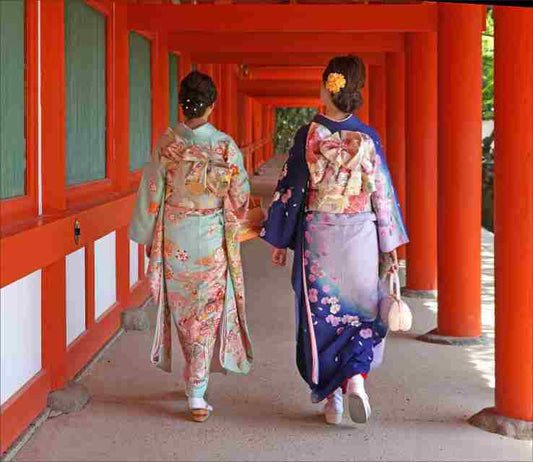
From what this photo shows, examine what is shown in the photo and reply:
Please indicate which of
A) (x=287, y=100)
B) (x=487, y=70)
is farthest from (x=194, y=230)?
(x=287, y=100)

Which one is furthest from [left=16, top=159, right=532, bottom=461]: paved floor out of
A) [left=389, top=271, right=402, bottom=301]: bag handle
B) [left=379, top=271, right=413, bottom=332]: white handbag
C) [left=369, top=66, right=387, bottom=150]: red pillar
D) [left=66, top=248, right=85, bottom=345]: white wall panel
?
[left=369, top=66, right=387, bottom=150]: red pillar

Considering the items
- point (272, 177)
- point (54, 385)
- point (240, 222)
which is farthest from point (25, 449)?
point (272, 177)

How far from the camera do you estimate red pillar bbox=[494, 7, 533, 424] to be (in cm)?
424

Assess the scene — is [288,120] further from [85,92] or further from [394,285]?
[394,285]

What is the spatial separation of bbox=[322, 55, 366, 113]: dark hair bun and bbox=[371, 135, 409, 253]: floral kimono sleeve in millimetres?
201

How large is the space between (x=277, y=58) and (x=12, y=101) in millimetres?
8349

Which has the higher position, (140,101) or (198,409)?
(140,101)

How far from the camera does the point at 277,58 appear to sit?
40.2 feet

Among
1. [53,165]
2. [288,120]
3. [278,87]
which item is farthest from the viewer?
[288,120]

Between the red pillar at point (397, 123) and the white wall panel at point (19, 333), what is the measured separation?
6.11 metres

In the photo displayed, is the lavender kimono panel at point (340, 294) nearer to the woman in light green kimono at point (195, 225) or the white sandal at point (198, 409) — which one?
the woman in light green kimono at point (195, 225)

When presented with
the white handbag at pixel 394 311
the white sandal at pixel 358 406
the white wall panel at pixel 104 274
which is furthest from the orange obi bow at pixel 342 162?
the white wall panel at pixel 104 274

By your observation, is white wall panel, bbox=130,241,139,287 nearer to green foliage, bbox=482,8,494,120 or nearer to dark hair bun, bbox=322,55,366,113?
dark hair bun, bbox=322,55,366,113

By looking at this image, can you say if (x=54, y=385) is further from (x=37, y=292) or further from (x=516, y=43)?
(x=516, y=43)
